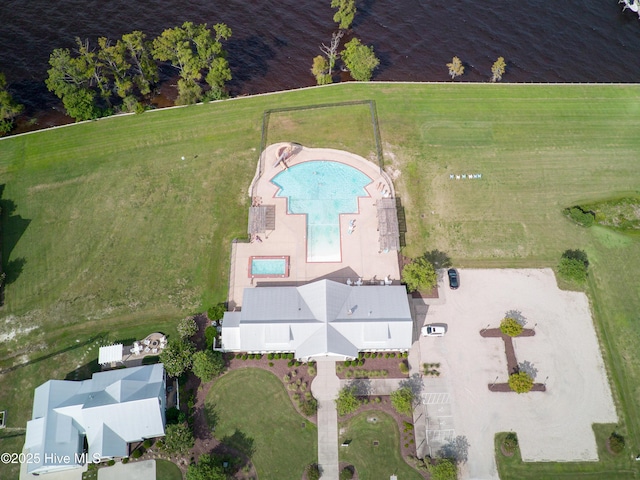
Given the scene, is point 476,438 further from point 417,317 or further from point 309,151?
point 309,151

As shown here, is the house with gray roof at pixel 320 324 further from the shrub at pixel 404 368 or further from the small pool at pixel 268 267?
the small pool at pixel 268 267

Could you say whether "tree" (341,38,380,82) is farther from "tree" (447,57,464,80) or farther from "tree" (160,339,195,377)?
"tree" (160,339,195,377)

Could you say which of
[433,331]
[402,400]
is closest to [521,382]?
[433,331]

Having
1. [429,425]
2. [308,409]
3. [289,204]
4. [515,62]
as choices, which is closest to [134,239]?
[289,204]

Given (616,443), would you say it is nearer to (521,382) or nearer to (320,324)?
(521,382)

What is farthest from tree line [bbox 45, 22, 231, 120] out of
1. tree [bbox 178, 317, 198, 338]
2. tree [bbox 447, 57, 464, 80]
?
tree [bbox 447, 57, 464, 80]

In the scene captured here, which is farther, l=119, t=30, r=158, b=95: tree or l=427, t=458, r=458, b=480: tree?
l=119, t=30, r=158, b=95: tree
